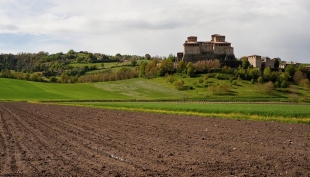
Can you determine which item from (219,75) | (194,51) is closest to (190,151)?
(219,75)

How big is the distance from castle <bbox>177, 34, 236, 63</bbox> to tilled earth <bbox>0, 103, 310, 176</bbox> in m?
124

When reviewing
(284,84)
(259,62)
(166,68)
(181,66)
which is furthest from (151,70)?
(284,84)

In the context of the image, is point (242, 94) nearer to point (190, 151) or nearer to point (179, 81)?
point (179, 81)

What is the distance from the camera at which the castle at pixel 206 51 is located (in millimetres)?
147750

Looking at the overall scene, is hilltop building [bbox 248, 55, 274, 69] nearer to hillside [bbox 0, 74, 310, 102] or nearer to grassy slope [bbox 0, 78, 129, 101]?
hillside [bbox 0, 74, 310, 102]

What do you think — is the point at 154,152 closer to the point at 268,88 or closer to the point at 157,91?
the point at 157,91

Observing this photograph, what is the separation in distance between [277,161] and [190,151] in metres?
4.50

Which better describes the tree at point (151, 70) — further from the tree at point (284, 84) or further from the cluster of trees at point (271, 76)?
the tree at point (284, 84)

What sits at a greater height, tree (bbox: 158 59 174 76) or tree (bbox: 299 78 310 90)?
tree (bbox: 158 59 174 76)

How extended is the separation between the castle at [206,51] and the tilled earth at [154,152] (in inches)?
4864

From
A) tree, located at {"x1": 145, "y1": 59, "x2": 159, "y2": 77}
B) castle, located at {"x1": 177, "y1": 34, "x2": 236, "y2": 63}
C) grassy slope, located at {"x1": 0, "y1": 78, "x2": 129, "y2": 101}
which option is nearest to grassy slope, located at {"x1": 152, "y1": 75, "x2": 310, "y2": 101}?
tree, located at {"x1": 145, "y1": 59, "x2": 159, "y2": 77}

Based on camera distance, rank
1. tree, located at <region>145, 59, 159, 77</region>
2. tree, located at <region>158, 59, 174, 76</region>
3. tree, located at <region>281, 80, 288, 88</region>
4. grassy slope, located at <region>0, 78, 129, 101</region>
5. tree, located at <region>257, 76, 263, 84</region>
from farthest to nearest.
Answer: tree, located at <region>145, 59, 159, 77</region> < tree, located at <region>158, 59, 174, 76</region> < tree, located at <region>257, 76, 263, 84</region> < tree, located at <region>281, 80, 288, 88</region> < grassy slope, located at <region>0, 78, 129, 101</region>

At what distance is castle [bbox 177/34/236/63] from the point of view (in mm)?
147750

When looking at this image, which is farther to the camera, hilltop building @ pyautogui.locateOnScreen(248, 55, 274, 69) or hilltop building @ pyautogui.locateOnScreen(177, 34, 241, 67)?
hilltop building @ pyautogui.locateOnScreen(177, 34, 241, 67)
